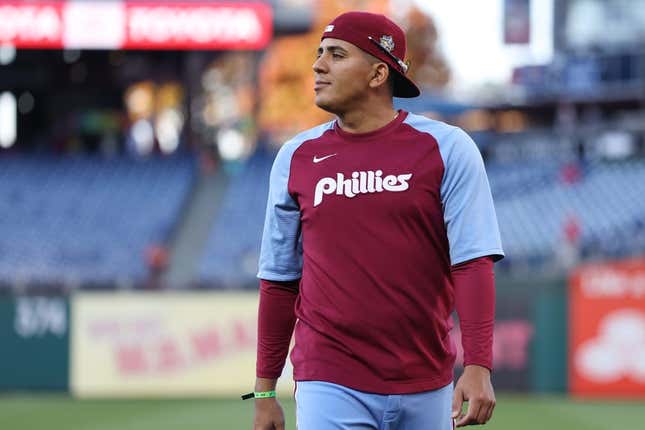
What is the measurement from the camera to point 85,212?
22.5 m

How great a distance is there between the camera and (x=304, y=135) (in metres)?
4.04

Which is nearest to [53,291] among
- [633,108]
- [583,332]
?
[583,332]

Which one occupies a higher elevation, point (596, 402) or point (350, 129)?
point (350, 129)

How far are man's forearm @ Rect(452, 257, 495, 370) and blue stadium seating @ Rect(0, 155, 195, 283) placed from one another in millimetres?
15481

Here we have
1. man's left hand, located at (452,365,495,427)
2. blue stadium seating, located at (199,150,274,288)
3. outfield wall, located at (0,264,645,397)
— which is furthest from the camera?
blue stadium seating, located at (199,150,274,288)

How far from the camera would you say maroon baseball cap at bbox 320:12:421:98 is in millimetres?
3867

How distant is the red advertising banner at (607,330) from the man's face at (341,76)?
10936mm

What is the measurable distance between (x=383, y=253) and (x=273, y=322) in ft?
1.70

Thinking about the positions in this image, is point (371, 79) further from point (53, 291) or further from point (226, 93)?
point (226, 93)

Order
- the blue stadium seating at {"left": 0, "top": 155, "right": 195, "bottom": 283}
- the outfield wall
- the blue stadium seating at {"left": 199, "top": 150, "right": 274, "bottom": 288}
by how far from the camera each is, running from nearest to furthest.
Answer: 1. the outfield wall
2. the blue stadium seating at {"left": 199, "top": 150, "right": 274, "bottom": 288}
3. the blue stadium seating at {"left": 0, "top": 155, "right": 195, "bottom": 283}

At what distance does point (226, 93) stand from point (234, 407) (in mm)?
39095

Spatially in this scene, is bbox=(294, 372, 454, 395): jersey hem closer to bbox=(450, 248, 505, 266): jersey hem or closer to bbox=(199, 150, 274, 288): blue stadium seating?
bbox=(450, 248, 505, 266): jersey hem

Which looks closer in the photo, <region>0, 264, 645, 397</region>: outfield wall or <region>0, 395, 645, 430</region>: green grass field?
<region>0, 395, 645, 430</region>: green grass field

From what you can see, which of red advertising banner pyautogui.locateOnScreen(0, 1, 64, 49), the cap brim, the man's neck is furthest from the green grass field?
red advertising banner pyautogui.locateOnScreen(0, 1, 64, 49)
